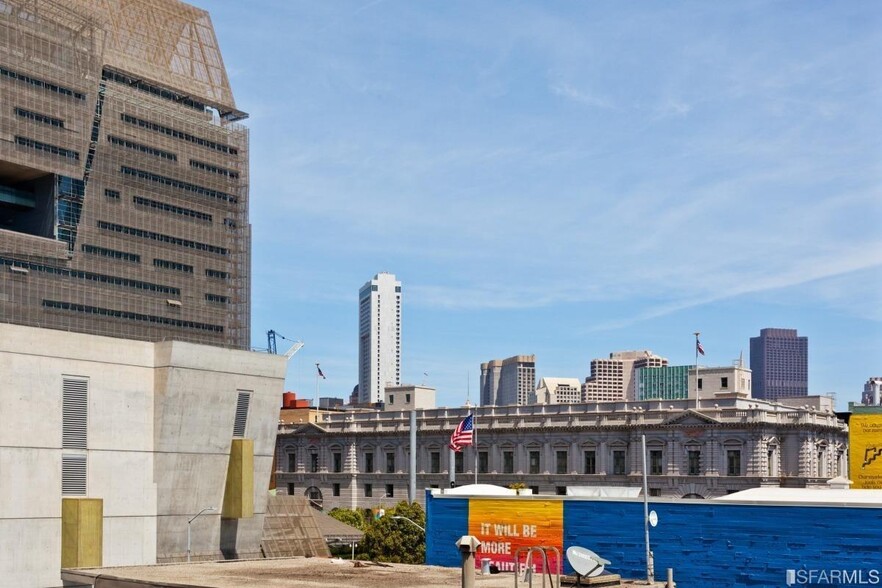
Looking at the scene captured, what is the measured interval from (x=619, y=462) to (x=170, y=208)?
65233 millimetres

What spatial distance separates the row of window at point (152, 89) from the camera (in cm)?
15362

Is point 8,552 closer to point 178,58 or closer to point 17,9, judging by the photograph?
point 17,9

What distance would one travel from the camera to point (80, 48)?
436ft

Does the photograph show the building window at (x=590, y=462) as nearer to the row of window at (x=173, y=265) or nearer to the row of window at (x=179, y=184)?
the row of window at (x=173, y=265)

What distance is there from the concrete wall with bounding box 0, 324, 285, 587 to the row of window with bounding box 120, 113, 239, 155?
175 ft

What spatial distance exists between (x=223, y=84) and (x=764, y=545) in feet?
421

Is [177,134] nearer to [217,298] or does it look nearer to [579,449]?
[217,298]

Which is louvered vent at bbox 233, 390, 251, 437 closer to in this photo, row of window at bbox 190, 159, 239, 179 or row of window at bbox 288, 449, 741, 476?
row of window at bbox 288, 449, 741, 476

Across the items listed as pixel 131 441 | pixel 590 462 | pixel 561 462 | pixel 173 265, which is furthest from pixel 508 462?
pixel 131 441

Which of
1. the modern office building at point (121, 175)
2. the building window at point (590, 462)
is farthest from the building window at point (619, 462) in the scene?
the modern office building at point (121, 175)

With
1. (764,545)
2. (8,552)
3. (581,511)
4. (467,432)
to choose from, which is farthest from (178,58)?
(764,545)

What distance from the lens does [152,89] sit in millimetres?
159000

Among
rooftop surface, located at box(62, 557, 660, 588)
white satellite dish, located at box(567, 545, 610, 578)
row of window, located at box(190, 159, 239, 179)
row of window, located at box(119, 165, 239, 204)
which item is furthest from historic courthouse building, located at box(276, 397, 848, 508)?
white satellite dish, located at box(567, 545, 610, 578)

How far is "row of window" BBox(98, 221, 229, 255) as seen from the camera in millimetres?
142000
